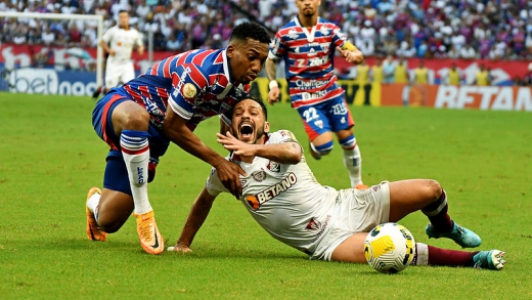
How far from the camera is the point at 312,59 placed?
39.0 ft

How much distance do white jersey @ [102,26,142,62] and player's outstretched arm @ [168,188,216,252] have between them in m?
16.9

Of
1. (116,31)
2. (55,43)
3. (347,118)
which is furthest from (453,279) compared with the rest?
(55,43)

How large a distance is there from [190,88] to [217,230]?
224 centimetres

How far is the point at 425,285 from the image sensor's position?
19.2 ft

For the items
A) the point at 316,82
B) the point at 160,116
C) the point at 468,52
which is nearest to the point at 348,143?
the point at 316,82

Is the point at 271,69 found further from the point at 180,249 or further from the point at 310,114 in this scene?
the point at 180,249

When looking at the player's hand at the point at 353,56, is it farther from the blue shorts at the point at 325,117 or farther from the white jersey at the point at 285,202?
the white jersey at the point at 285,202

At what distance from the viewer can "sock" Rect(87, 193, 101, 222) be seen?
25.7 ft

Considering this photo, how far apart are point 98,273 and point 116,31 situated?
18.5m

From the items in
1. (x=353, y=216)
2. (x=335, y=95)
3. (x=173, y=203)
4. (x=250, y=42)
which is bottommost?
(x=173, y=203)

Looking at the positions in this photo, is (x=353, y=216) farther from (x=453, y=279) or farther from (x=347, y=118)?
(x=347, y=118)

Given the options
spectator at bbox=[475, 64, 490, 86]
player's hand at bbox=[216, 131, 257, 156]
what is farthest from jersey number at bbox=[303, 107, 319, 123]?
spectator at bbox=[475, 64, 490, 86]

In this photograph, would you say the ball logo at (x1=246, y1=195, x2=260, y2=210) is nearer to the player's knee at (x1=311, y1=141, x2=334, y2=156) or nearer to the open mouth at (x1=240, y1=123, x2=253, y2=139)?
the open mouth at (x1=240, y1=123, x2=253, y2=139)

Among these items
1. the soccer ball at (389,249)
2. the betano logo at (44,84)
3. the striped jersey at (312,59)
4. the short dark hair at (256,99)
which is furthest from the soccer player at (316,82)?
the betano logo at (44,84)
